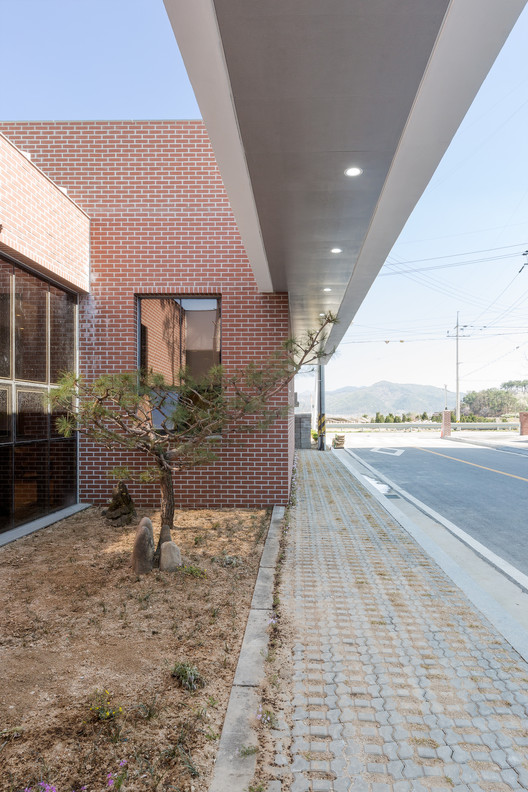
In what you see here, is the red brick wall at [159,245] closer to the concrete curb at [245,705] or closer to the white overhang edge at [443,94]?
the white overhang edge at [443,94]

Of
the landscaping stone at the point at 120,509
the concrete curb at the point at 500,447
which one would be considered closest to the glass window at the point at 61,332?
the landscaping stone at the point at 120,509

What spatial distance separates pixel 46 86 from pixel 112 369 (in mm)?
9180

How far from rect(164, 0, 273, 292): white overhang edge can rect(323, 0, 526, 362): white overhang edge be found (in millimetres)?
1134

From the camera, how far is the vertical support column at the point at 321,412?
18578 mm

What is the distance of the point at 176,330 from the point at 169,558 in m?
4.03

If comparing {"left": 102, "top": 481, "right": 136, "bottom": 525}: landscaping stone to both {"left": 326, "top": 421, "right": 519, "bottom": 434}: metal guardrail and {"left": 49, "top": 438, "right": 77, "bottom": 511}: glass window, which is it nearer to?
{"left": 49, "top": 438, "right": 77, "bottom": 511}: glass window

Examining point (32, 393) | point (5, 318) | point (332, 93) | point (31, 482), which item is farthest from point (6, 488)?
point (332, 93)

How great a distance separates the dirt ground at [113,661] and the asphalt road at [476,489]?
2.99m

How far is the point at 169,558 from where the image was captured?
14.8 feet

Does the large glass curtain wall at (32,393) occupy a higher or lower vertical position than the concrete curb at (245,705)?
higher

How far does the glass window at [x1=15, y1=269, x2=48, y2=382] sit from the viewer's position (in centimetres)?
602

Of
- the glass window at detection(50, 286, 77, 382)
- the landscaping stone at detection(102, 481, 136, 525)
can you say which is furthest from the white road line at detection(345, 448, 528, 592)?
the glass window at detection(50, 286, 77, 382)

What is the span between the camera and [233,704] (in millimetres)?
2502

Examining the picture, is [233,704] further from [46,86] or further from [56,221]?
[46,86]
